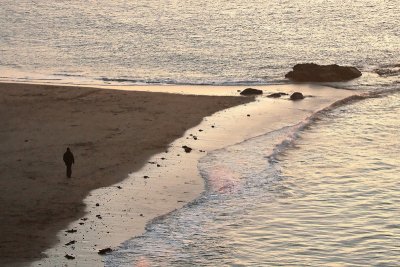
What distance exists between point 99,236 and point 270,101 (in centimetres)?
2062

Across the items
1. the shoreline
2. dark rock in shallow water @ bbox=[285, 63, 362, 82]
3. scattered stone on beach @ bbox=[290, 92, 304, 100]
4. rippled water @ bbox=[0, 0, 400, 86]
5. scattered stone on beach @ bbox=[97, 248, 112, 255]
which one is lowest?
scattered stone on beach @ bbox=[97, 248, 112, 255]

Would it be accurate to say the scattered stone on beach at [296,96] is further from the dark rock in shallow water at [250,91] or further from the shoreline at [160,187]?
the dark rock in shallow water at [250,91]

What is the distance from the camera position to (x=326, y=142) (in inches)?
1430

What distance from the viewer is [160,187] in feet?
94.7

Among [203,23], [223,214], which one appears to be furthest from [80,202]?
[203,23]

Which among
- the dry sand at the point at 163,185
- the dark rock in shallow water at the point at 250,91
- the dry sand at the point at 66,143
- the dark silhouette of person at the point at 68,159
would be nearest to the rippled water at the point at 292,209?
the dry sand at the point at 163,185

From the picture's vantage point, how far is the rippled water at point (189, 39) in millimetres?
53625

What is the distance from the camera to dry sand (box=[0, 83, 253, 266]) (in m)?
25.3

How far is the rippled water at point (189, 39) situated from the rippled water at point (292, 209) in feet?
51.5

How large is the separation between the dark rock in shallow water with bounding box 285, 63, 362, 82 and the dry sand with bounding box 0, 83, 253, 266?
7097 millimetres

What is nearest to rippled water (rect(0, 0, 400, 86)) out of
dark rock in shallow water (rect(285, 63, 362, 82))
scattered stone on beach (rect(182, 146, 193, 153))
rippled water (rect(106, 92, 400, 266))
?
dark rock in shallow water (rect(285, 63, 362, 82))

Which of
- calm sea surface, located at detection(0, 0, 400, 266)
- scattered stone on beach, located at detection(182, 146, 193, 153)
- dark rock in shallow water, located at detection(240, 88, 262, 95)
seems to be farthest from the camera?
dark rock in shallow water, located at detection(240, 88, 262, 95)

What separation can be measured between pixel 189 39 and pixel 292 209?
133ft

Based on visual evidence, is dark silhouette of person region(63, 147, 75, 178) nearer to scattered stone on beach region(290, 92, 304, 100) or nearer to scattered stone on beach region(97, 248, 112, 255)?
scattered stone on beach region(97, 248, 112, 255)
